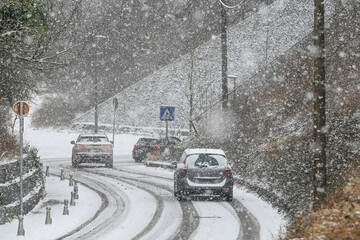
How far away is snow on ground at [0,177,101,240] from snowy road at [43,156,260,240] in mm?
283

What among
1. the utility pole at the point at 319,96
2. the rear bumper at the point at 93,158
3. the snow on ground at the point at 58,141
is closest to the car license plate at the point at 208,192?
the utility pole at the point at 319,96

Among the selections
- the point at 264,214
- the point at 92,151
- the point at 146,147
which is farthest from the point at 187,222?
the point at 146,147

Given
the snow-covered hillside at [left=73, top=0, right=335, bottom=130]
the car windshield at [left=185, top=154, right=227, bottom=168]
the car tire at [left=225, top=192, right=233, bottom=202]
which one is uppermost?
the snow-covered hillside at [left=73, top=0, right=335, bottom=130]

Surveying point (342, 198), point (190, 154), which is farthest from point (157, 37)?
point (342, 198)

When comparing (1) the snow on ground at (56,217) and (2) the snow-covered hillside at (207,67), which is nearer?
(1) the snow on ground at (56,217)

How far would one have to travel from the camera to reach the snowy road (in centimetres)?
1195

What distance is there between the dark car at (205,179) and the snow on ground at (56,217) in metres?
2.72

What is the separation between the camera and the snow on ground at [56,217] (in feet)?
39.6

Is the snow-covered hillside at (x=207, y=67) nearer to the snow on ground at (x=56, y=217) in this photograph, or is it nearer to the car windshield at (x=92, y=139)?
the car windshield at (x=92, y=139)

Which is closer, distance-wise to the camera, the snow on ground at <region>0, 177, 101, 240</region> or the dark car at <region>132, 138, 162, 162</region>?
the snow on ground at <region>0, 177, 101, 240</region>

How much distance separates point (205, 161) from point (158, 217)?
3716 millimetres

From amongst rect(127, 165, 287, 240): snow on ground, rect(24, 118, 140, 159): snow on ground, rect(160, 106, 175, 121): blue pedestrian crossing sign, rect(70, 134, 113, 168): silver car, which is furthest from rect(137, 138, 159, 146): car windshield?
rect(127, 165, 287, 240): snow on ground

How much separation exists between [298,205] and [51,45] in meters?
7.84

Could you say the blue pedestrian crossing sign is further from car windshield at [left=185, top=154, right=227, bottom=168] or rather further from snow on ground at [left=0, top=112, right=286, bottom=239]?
car windshield at [left=185, top=154, right=227, bottom=168]
